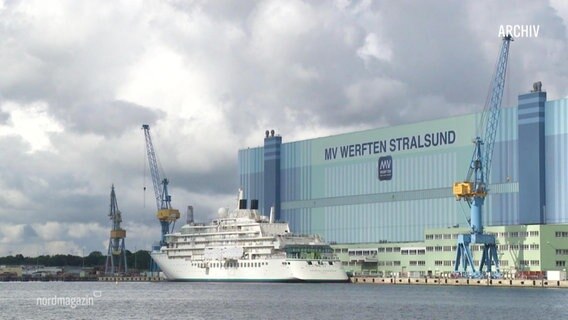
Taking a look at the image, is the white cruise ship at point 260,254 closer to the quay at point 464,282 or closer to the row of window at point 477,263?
the quay at point 464,282

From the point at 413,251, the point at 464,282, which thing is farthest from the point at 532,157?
the point at 413,251

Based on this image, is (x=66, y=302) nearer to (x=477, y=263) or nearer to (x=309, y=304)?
(x=309, y=304)

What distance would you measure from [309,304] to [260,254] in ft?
210

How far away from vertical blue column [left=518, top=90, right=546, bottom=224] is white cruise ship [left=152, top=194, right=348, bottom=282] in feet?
100

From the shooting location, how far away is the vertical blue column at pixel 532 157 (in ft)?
587

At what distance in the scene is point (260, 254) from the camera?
18588 cm

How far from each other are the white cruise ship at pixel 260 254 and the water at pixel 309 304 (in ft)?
58.0

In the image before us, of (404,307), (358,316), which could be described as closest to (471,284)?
(404,307)

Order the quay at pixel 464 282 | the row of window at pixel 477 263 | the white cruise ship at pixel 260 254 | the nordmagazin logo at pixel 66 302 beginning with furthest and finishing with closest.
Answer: the white cruise ship at pixel 260 254 < the row of window at pixel 477 263 < the quay at pixel 464 282 < the nordmagazin logo at pixel 66 302

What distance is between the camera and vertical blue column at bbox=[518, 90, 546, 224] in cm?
17900

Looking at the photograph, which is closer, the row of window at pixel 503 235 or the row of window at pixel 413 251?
the row of window at pixel 503 235

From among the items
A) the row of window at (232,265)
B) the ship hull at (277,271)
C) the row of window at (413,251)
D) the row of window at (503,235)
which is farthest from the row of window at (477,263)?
the row of window at (232,265)

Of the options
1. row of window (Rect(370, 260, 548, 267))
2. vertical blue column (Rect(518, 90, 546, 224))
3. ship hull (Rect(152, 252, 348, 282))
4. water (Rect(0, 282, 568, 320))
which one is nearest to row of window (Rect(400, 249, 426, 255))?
row of window (Rect(370, 260, 548, 267))

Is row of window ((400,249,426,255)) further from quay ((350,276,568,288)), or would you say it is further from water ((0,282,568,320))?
water ((0,282,568,320))
